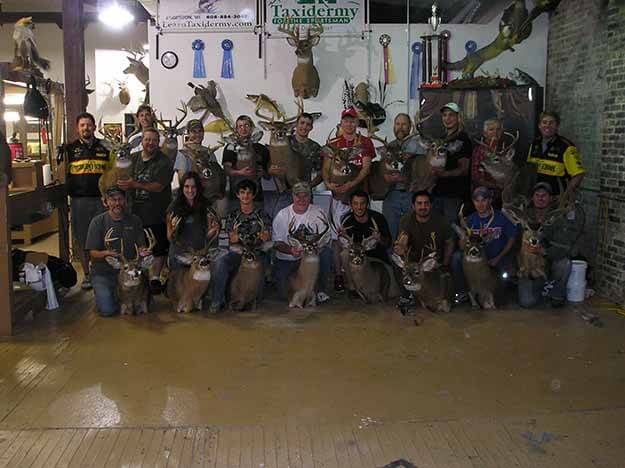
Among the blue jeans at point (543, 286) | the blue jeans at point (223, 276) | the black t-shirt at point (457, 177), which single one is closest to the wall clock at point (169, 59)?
the blue jeans at point (223, 276)

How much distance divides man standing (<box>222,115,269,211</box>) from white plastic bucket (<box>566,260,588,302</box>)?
3440 mm

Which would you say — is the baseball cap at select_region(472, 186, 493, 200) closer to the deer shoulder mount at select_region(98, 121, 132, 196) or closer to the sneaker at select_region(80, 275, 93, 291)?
the deer shoulder mount at select_region(98, 121, 132, 196)

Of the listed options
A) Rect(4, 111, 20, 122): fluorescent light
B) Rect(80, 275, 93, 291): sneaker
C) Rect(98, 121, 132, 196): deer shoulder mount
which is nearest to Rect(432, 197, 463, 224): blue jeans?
Rect(98, 121, 132, 196): deer shoulder mount

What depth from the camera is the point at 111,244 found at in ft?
22.7

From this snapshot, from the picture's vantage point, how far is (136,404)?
4.64m

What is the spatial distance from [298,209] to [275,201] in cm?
86

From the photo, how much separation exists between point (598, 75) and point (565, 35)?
1.27 metres

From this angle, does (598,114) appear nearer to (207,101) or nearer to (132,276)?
(207,101)

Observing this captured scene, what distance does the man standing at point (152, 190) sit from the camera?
7.53m

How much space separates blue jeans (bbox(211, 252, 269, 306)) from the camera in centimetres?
705

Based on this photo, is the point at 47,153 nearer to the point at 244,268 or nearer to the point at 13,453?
the point at 244,268

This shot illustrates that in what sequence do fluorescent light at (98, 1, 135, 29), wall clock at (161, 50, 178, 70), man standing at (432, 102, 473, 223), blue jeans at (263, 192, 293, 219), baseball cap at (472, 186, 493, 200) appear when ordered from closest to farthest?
baseball cap at (472, 186, 493, 200), man standing at (432, 102, 473, 223), blue jeans at (263, 192, 293, 219), fluorescent light at (98, 1, 135, 29), wall clock at (161, 50, 178, 70)

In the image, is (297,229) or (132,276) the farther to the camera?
(297,229)

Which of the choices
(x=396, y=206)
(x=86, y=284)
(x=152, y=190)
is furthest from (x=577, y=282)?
(x=86, y=284)
